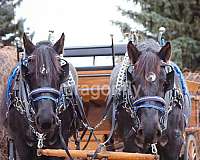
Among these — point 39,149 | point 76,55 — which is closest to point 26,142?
point 39,149

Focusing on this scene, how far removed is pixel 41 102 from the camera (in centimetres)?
445

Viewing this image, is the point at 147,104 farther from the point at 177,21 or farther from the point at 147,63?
the point at 177,21

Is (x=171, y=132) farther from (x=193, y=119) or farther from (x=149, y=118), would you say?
(x=193, y=119)

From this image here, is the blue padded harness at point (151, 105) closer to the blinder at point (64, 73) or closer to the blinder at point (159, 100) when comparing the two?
the blinder at point (159, 100)

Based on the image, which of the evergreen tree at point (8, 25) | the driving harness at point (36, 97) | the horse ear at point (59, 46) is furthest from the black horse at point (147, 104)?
the evergreen tree at point (8, 25)

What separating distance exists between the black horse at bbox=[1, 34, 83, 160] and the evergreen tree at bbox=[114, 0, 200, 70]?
1144 cm

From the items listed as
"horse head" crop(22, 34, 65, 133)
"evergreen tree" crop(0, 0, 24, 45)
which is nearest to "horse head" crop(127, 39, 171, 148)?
"horse head" crop(22, 34, 65, 133)

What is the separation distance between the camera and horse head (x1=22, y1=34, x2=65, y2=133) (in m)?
4.39

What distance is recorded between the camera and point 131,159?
4.50 meters

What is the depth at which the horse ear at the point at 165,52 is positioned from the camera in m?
4.81

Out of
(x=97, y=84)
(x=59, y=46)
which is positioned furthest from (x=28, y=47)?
(x=97, y=84)

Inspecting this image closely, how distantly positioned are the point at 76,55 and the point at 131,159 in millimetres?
3210

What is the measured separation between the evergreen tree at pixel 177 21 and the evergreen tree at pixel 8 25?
17.9ft

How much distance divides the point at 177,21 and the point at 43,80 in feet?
42.7
